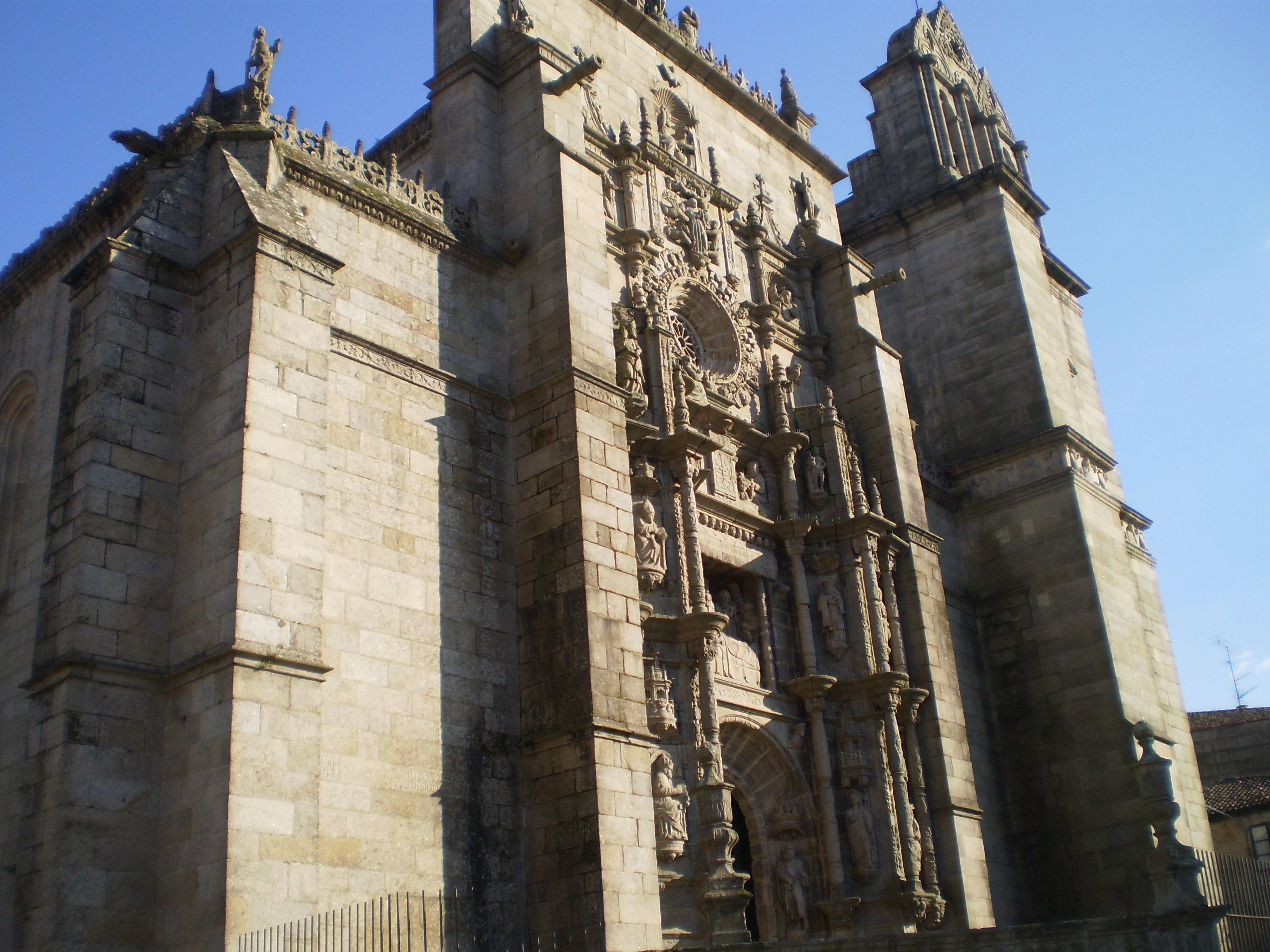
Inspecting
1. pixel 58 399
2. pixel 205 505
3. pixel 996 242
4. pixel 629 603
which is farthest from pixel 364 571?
pixel 996 242

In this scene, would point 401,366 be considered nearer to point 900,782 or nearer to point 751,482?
point 751,482

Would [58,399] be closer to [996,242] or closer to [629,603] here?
[629,603]

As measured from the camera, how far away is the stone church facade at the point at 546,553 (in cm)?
1080

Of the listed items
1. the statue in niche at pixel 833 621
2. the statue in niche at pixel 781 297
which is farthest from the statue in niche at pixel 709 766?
the statue in niche at pixel 781 297

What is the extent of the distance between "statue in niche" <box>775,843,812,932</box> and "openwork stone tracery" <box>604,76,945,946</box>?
27mm

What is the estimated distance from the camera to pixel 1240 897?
16.9 m

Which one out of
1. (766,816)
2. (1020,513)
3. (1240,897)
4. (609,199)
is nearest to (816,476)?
(609,199)

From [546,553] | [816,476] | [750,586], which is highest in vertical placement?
[816,476]

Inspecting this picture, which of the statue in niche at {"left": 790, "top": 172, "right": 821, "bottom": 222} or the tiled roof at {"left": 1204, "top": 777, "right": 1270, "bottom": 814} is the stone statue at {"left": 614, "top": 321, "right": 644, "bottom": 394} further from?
the tiled roof at {"left": 1204, "top": 777, "right": 1270, "bottom": 814}

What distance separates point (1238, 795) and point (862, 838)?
1590 cm

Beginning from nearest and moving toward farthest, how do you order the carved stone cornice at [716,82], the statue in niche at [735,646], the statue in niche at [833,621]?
the statue in niche at [735,646]
the statue in niche at [833,621]
the carved stone cornice at [716,82]

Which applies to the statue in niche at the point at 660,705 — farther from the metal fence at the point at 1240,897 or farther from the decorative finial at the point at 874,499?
the metal fence at the point at 1240,897

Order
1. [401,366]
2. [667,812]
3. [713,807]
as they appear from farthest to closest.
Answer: [667,812] → [401,366] → [713,807]

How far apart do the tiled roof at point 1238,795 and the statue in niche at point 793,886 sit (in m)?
15.1
